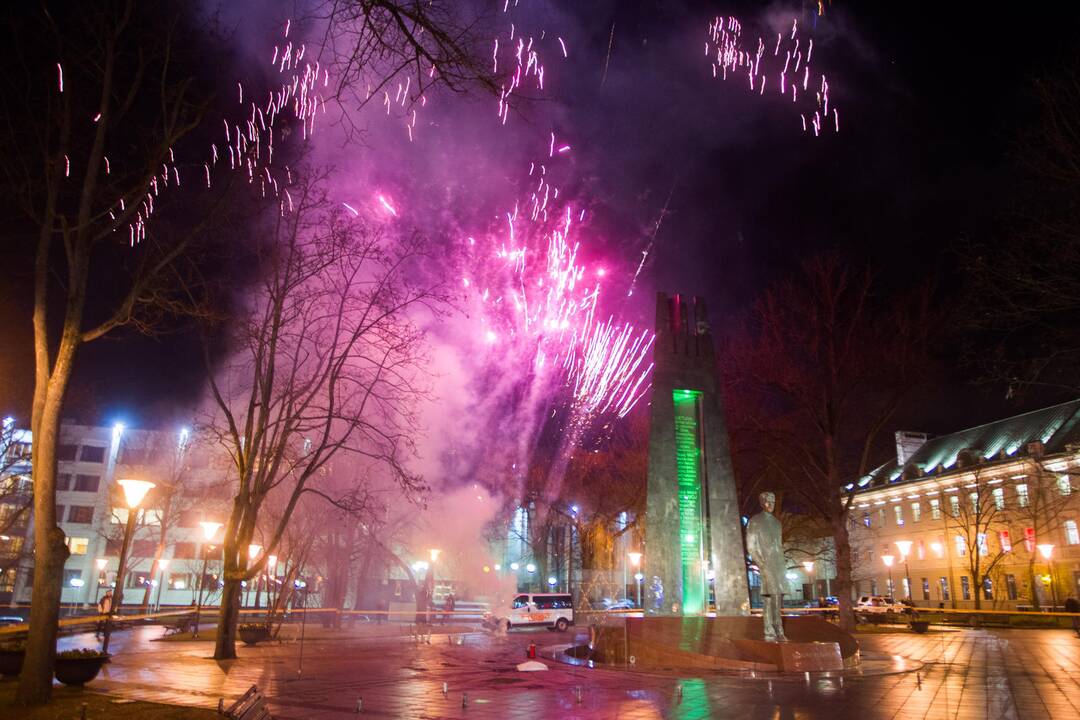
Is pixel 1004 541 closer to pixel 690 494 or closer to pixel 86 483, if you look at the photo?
pixel 690 494

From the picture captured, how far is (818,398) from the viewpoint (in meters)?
23.5

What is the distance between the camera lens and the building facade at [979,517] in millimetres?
42562

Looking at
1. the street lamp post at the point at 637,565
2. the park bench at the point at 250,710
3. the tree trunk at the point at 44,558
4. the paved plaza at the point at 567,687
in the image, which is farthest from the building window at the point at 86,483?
the park bench at the point at 250,710

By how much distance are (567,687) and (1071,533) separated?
4608 cm

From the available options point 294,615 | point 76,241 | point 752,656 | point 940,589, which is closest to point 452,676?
point 752,656

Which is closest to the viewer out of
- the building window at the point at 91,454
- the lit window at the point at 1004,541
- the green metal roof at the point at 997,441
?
the lit window at the point at 1004,541

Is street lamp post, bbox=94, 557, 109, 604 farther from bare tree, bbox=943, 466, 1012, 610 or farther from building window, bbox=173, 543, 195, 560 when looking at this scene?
bare tree, bbox=943, 466, 1012, 610

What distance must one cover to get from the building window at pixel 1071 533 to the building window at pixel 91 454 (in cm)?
6872

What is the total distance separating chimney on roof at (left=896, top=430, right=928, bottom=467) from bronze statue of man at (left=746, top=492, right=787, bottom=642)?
56.9 m

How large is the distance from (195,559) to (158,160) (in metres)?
50.4

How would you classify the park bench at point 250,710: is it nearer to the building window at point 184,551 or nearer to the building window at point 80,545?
the building window at point 184,551

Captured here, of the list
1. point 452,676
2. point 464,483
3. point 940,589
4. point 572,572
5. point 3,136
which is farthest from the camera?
point 940,589

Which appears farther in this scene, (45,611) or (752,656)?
(752,656)

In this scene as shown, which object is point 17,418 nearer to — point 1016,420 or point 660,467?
point 660,467
